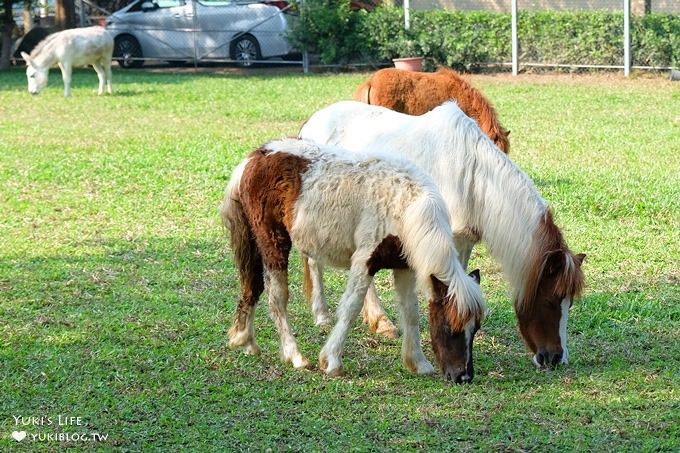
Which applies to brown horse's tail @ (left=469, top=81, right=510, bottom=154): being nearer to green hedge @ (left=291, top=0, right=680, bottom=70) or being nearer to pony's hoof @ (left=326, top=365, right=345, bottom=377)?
pony's hoof @ (left=326, top=365, right=345, bottom=377)

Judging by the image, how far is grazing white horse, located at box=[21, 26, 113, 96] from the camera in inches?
820

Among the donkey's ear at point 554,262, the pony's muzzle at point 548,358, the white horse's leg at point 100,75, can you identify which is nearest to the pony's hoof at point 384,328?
the pony's muzzle at point 548,358

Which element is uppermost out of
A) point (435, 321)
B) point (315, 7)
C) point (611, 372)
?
point (315, 7)

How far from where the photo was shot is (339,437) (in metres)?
5.02

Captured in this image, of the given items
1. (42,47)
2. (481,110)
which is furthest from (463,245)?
(42,47)

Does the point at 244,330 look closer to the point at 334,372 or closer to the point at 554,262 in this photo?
the point at 334,372

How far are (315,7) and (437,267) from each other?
19.5 metres

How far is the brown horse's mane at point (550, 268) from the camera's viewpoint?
5887mm

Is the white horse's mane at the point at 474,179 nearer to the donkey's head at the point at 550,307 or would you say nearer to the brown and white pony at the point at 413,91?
the donkey's head at the point at 550,307

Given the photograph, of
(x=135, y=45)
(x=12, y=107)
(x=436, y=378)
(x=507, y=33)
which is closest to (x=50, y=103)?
(x=12, y=107)

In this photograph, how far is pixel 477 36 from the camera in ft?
76.3

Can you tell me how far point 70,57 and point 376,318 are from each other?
15.7 m

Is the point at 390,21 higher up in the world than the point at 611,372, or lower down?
higher up

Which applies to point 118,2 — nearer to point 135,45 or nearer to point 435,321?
point 135,45
